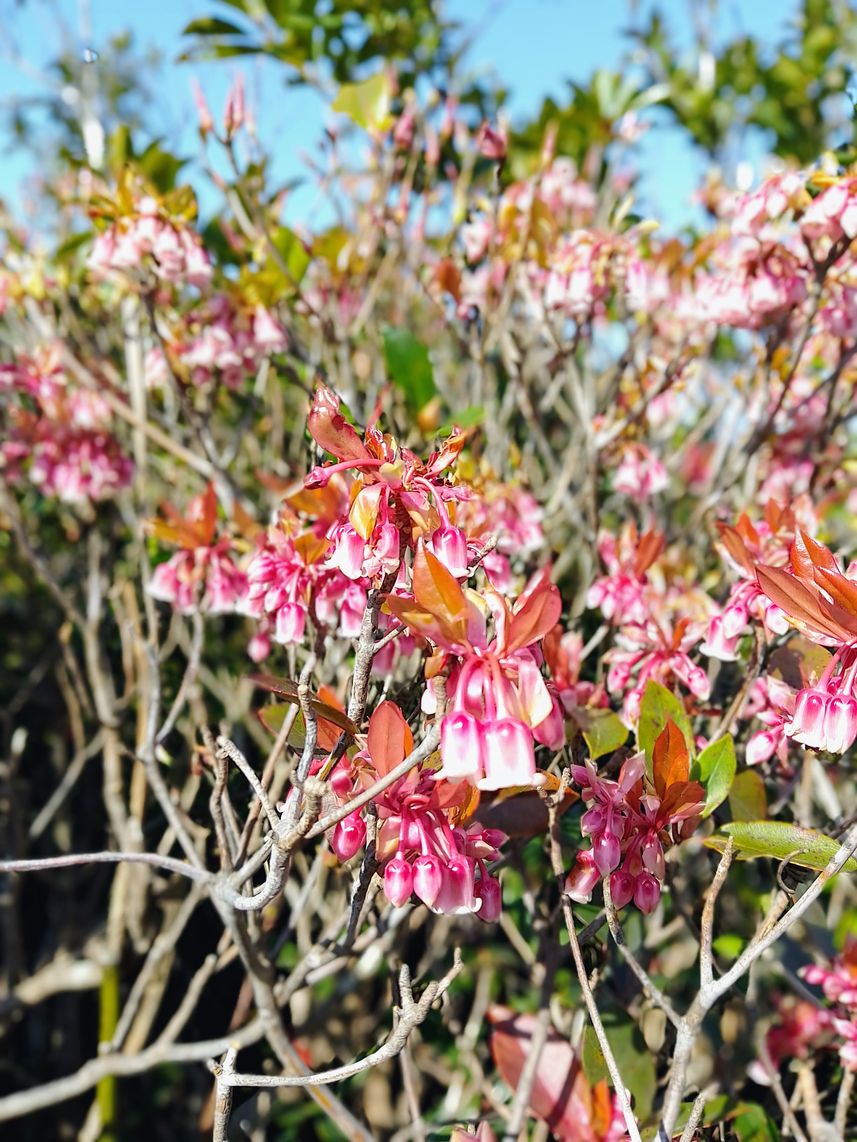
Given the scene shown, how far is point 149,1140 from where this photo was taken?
2559 mm

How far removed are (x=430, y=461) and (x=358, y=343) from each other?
1904 millimetres

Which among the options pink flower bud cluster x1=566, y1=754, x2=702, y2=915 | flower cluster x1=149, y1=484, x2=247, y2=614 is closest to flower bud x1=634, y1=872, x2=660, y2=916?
pink flower bud cluster x1=566, y1=754, x2=702, y2=915

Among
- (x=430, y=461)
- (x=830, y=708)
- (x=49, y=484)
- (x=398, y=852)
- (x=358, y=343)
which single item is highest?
(x=358, y=343)

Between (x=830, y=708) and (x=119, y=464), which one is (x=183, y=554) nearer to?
(x=119, y=464)

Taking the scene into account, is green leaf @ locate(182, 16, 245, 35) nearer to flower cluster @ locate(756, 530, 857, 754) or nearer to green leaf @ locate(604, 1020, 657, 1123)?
flower cluster @ locate(756, 530, 857, 754)

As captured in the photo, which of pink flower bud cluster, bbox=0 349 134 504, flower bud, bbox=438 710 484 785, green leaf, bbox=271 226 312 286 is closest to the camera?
flower bud, bbox=438 710 484 785

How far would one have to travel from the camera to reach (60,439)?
2.38 m

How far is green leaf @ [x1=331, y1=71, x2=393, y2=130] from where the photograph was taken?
7.36ft

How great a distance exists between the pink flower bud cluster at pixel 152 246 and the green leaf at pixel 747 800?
1.38 m

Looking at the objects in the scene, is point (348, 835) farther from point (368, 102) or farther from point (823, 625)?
point (368, 102)

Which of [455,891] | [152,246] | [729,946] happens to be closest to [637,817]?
[455,891]

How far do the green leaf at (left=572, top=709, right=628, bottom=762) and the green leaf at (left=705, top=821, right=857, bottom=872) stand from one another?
0.18m

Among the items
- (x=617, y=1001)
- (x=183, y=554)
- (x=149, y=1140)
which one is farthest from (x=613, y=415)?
(x=149, y=1140)

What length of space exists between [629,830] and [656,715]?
149mm
